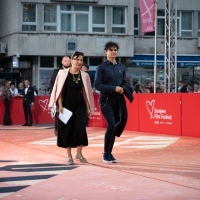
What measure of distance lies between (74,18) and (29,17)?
274cm

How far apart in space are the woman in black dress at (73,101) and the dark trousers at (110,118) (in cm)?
27

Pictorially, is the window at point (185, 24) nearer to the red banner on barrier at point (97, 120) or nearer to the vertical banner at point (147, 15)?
the vertical banner at point (147, 15)

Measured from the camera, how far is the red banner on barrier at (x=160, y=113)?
1798 centimetres

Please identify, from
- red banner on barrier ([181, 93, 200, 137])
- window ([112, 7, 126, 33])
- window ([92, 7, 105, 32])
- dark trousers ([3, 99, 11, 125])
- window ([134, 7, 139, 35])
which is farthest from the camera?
window ([134, 7, 139, 35])

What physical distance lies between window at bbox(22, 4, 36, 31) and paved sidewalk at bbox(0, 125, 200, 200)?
25914mm

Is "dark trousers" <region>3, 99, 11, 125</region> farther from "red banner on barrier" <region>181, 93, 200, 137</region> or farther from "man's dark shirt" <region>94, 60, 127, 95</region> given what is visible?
"man's dark shirt" <region>94, 60, 127, 95</region>

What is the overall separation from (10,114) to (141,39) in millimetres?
18890

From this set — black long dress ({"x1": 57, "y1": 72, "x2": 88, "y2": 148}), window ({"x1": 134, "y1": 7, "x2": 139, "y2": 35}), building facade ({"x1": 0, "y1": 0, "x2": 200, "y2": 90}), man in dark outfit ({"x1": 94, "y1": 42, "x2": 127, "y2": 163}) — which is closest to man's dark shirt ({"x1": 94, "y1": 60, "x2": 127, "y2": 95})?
man in dark outfit ({"x1": 94, "y1": 42, "x2": 127, "y2": 163})

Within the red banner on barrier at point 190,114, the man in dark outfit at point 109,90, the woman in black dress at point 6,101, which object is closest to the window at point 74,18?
the woman in black dress at point 6,101

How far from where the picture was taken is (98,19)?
4153 centimetres

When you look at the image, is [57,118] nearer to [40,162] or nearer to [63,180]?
[40,162]

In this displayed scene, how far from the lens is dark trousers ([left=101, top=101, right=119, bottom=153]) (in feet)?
35.6

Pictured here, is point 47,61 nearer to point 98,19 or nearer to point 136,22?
point 98,19

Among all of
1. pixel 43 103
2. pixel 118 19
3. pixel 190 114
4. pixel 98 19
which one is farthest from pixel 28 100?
pixel 118 19
